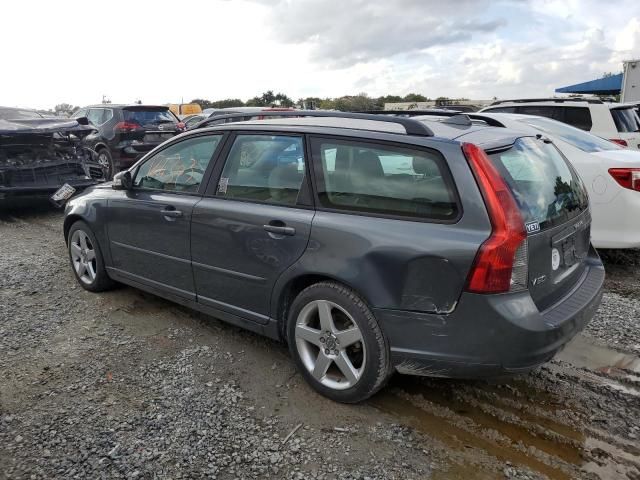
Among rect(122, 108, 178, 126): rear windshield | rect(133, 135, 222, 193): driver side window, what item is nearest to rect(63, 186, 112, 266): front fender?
rect(133, 135, 222, 193): driver side window

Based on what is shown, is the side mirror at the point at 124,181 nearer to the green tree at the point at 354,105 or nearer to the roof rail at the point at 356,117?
the roof rail at the point at 356,117

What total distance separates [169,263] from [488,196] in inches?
95.2

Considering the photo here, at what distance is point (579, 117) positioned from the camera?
27.2 feet

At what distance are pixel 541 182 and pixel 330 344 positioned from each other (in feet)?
5.00

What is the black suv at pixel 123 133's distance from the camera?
36.2 ft

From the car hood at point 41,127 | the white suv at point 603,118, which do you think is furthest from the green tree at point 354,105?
the car hood at point 41,127

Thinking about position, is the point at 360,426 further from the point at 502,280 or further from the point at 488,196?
the point at 488,196

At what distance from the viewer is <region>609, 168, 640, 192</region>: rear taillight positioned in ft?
16.4

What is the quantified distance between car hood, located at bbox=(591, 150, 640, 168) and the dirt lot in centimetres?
172

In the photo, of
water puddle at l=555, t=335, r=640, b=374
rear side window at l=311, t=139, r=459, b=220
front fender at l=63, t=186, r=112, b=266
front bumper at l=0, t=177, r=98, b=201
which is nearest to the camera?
rear side window at l=311, t=139, r=459, b=220

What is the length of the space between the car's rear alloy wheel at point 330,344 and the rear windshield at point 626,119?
7.22m

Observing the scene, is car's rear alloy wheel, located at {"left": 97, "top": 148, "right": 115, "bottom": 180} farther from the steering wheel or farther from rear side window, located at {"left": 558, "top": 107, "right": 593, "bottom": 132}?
rear side window, located at {"left": 558, "top": 107, "right": 593, "bottom": 132}

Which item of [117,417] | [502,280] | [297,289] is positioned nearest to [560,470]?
[502,280]

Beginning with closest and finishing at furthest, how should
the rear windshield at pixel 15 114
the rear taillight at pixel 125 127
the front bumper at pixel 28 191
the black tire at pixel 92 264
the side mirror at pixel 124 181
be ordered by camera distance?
the side mirror at pixel 124 181 < the black tire at pixel 92 264 < the front bumper at pixel 28 191 < the rear windshield at pixel 15 114 < the rear taillight at pixel 125 127
